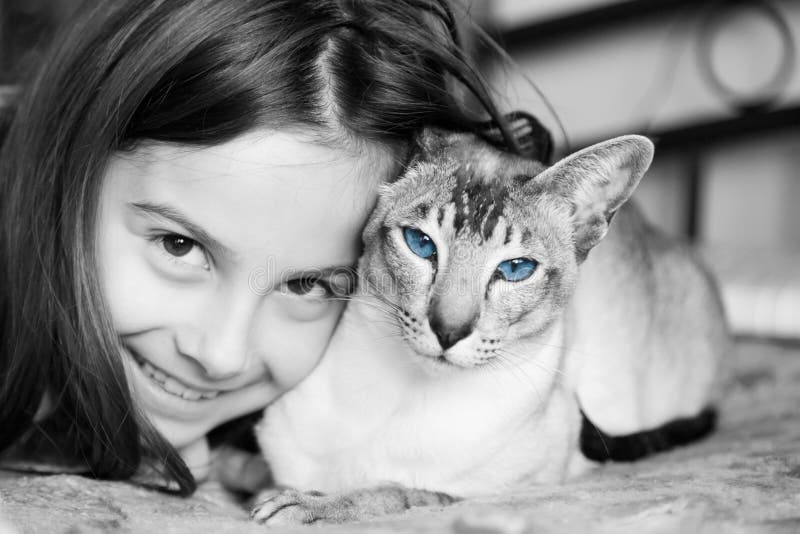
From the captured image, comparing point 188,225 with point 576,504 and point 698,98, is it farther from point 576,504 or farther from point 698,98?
point 698,98

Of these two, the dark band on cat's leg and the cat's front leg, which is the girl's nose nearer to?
the cat's front leg

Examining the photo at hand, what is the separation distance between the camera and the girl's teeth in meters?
1.27

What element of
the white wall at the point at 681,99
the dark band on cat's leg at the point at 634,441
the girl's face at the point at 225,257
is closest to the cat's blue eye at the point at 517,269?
the girl's face at the point at 225,257

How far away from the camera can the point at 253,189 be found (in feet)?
3.59

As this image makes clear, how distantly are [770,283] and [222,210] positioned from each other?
1.83 metres

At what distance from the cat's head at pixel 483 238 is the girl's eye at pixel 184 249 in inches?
9.5

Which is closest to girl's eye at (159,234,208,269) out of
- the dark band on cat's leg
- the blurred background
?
the dark band on cat's leg

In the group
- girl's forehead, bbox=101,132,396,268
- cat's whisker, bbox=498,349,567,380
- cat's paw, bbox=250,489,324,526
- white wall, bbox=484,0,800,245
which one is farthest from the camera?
white wall, bbox=484,0,800,245

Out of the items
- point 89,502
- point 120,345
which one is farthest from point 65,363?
point 89,502

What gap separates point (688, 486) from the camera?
39.8 inches

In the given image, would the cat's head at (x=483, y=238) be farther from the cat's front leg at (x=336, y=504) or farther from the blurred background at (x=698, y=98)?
the blurred background at (x=698, y=98)

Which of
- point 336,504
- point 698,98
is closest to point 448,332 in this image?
point 336,504

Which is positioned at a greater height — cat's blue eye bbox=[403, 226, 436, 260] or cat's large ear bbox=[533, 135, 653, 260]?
cat's large ear bbox=[533, 135, 653, 260]

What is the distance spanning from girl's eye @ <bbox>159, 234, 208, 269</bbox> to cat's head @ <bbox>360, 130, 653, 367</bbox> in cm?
24
